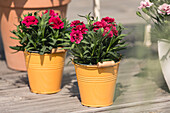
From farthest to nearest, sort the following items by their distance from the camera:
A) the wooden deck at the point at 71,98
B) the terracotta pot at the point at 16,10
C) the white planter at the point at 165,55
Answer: the terracotta pot at the point at 16,10 < the white planter at the point at 165,55 < the wooden deck at the point at 71,98

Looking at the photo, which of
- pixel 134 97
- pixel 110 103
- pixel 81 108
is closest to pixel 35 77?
pixel 81 108

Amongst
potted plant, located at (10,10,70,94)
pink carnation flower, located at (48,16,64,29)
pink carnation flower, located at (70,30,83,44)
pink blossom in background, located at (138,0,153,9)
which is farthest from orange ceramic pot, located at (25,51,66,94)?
pink blossom in background, located at (138,0,153,9)

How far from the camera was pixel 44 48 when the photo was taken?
7.52 feet

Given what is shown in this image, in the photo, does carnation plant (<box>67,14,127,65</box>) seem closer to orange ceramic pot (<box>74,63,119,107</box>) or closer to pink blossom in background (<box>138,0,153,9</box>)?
orange ceramic pot (<box>74,63,119,107</box>)

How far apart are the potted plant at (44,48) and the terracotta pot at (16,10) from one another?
31 centimetres

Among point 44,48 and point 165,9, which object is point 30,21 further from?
point 165,9

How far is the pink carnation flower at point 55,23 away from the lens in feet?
7.54

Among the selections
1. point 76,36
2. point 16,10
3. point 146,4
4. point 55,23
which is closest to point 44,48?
point 55,23

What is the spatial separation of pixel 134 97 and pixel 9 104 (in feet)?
3.39

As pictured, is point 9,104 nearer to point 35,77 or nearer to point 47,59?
point 35,77

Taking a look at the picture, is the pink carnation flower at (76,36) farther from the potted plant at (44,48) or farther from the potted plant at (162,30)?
the potted plant at (162,30)

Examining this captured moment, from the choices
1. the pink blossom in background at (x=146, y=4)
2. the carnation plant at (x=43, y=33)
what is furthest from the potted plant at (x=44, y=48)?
the pink blossom in background at (x=146, y=4)

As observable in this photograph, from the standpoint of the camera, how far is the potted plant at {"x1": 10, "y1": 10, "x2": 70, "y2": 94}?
231cm

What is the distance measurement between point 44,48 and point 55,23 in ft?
0.74
